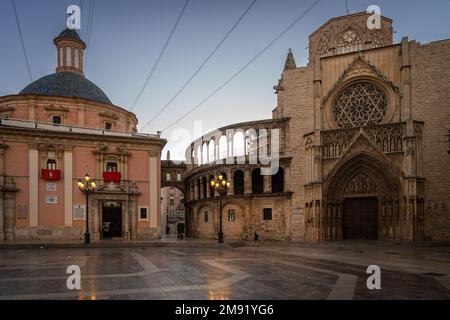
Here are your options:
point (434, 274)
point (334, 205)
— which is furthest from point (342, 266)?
point (334, 205)

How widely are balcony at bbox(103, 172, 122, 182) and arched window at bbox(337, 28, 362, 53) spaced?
2501 cm

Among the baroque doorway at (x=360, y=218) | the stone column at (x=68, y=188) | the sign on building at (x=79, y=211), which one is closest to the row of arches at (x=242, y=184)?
the baroque doorway at (x=360, y=218)

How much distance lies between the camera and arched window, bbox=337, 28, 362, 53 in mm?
39213

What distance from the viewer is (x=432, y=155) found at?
29.3 meters

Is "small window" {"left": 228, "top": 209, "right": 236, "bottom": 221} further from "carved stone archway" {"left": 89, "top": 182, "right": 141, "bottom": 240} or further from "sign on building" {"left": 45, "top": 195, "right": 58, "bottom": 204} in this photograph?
"sign on building" {"left": 45, "top": 195, "right": 58, "bottom": 204}

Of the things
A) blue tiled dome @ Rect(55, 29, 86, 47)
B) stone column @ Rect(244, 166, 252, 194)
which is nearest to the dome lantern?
blue tiled dome @ Rect(55, 29, 86, 47)

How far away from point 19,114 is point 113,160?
423 inches

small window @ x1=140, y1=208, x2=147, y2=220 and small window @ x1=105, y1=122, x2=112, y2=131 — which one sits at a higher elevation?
small window @ x1=105, y1=122, x2=112, y2=131

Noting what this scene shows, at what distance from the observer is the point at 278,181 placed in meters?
36.4

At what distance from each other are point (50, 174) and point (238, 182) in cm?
1722

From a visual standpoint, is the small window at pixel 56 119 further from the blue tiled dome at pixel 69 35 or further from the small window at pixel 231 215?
the small window at pixel 231 215

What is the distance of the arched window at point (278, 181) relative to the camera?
36156 millimetres

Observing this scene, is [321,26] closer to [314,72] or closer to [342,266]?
[314,72]

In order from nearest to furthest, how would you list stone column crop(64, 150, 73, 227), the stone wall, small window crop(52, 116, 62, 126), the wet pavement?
the wet pavement → the stone wall → stone column crop(64, 150, 73, 227) → small window crop(52, 116, 62, 126)
